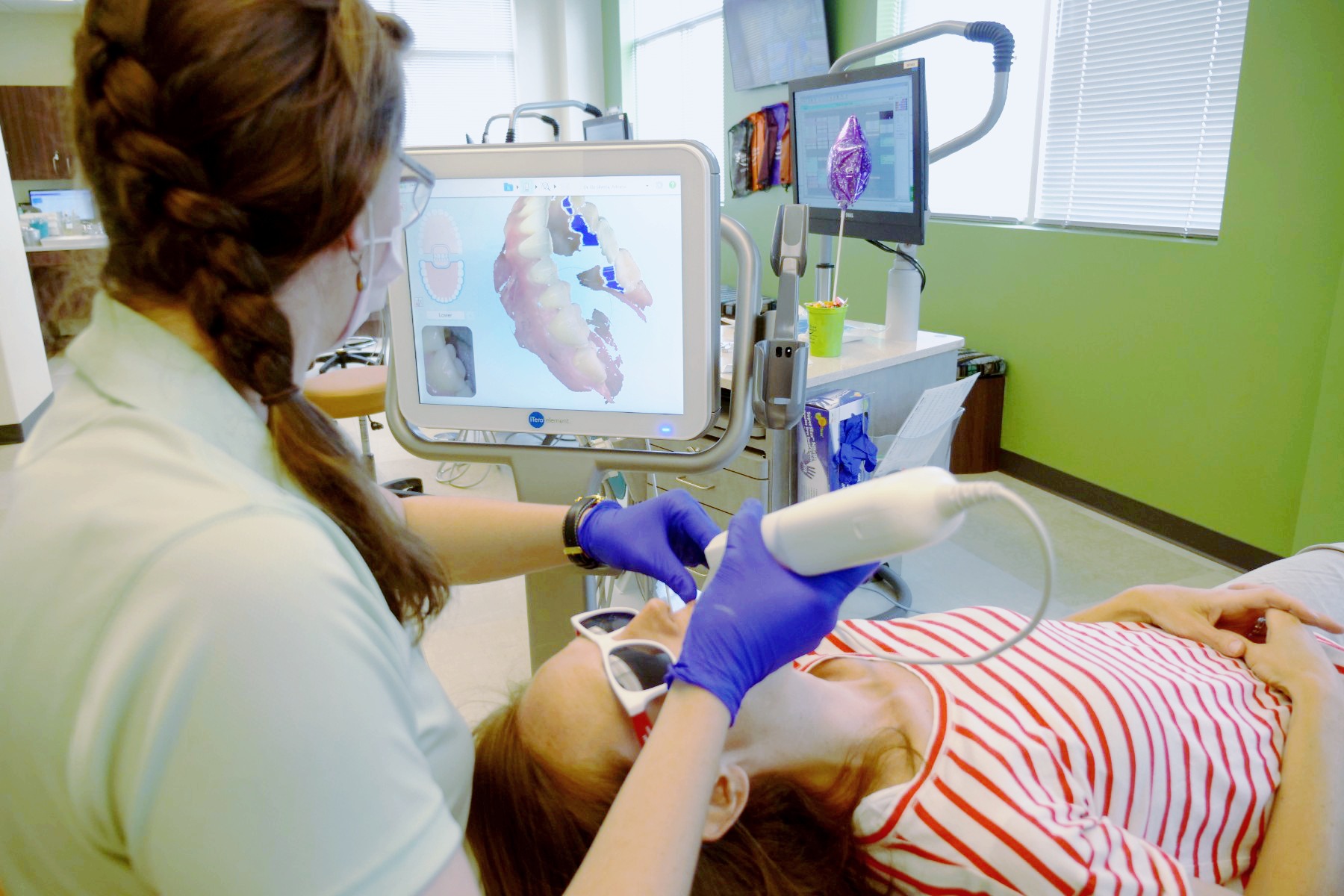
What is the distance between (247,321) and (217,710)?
0.27 meters

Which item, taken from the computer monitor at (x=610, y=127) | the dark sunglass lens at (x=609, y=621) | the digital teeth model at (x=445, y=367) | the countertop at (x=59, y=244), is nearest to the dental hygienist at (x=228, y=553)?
the dark sunglass lens at (x=609, y=621)

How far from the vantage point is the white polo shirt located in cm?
48

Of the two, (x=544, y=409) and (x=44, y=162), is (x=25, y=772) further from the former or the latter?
(x=44, y=162)

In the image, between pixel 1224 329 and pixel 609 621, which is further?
pixel 1224 329

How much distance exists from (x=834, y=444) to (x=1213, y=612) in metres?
0.85

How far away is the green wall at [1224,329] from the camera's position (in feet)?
7.80

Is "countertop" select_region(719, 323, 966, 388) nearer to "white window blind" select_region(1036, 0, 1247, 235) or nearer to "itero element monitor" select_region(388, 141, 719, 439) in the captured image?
"itero element monitor" select_region(388, 141, 719, 439)

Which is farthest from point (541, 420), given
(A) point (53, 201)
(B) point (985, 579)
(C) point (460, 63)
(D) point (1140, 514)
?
(C) point (460, 63)

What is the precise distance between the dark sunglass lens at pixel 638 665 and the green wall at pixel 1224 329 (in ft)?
7.41

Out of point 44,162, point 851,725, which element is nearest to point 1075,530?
point 851,725

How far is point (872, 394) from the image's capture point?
2.21m

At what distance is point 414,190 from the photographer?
0.81 m

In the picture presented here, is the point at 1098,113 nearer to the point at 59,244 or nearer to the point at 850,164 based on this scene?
the point at 850,164

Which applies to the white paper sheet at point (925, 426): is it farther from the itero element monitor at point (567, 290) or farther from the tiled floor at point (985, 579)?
the itero element monitor at point (567, 290)
